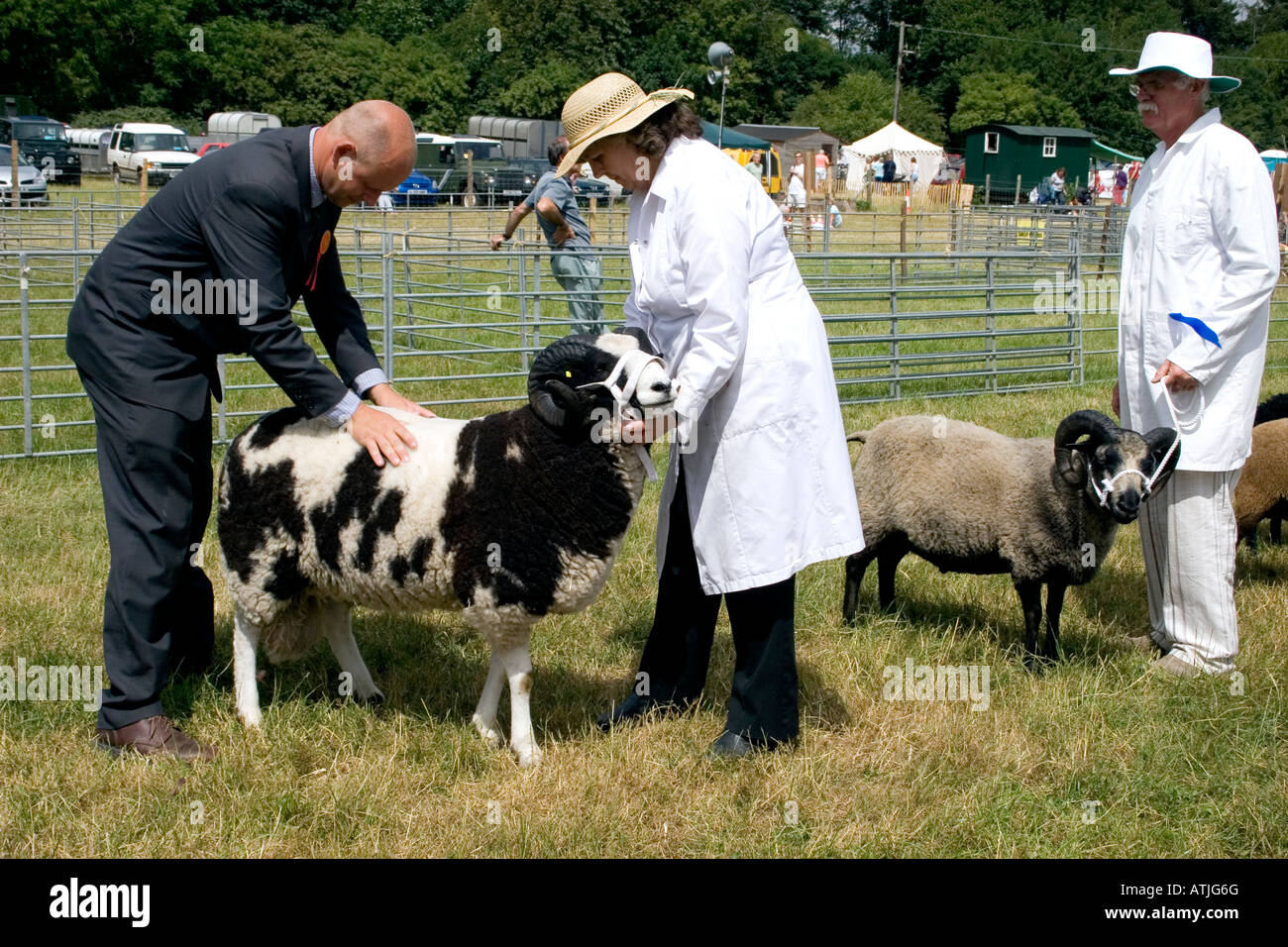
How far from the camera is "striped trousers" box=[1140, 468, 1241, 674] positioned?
484cm

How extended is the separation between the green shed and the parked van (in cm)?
3258

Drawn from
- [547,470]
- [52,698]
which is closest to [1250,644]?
[547,470]

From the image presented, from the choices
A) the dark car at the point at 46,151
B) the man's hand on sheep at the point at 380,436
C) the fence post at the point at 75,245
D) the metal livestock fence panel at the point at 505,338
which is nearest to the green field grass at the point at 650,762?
the man's hand on sheep at the point at 380,436

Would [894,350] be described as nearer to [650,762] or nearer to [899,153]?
[650,762]

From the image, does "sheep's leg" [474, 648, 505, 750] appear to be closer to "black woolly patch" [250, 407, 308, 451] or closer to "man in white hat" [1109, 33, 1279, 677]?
"black woolly patch" [250, 407, 308, 451]

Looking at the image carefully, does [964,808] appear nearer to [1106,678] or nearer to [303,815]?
[1106,678]

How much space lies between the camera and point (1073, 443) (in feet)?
16.1

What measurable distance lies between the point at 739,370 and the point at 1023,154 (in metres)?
54.1

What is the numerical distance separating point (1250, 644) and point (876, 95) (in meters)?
66.1

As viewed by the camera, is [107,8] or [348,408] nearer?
[348,408]

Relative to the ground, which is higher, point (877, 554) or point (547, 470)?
point (547, 470)

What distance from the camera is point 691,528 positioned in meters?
4.15

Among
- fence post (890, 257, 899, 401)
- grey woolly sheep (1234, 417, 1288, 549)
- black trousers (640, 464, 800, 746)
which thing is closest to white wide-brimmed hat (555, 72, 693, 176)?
black trousers (640, 464, 800, 746)

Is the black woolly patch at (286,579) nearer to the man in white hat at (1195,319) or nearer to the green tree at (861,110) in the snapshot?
the man in white hat at (1195,319)
